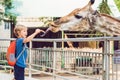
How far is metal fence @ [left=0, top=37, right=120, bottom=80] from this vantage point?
6743 millimetres

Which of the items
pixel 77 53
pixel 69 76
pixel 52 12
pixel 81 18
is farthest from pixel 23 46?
pixel 52 12

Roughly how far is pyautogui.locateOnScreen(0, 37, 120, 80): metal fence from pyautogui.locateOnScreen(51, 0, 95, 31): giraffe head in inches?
237

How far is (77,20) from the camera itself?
1741 cm

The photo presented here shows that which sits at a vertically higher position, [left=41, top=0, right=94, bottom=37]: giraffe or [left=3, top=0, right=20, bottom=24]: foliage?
[left=3, top=0, right=20, bottom=24]: foliage

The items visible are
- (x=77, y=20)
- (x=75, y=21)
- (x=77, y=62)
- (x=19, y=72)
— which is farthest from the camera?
(x=77, y=20)

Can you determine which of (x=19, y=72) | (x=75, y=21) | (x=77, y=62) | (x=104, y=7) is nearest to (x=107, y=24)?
(x=75, y=21)

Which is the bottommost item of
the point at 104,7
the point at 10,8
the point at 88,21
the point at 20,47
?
the point at 20,47

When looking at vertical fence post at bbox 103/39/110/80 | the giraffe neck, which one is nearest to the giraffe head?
the giraffe neck

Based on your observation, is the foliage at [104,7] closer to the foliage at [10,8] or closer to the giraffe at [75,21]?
the giraffe at [75,21]

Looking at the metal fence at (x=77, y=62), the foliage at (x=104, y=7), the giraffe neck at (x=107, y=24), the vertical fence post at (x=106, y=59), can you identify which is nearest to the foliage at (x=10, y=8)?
the giraffe neck at (x=107, y=24)

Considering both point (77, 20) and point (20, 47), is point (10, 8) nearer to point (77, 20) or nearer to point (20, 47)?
point (77, 20)

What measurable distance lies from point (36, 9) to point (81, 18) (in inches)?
79.4

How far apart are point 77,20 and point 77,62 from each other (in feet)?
30.6

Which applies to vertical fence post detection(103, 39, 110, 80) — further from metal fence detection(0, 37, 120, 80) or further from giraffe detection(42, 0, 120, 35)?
giraffe detection(42, 0, 120, 35)
